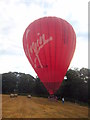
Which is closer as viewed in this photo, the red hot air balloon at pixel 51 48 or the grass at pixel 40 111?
the grass at pixel 40 111

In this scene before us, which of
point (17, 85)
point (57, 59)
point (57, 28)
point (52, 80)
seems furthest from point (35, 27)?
point (17, 85)

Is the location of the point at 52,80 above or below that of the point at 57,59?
below

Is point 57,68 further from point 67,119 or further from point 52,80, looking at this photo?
point 67,119

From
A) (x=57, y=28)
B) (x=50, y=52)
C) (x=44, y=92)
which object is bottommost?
(x=44, y=92)

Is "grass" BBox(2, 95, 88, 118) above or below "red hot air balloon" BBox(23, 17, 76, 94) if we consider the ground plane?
below

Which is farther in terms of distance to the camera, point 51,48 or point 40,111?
point 51,48

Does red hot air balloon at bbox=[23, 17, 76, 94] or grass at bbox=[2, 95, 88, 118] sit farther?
red hot air balloon at bbox=[23, 17, 76, 94]

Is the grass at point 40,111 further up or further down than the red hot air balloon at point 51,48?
further down

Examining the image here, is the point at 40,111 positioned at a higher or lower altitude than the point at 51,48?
lower
